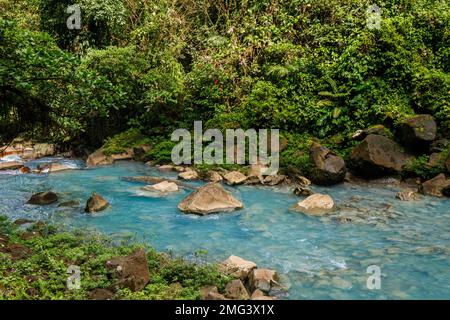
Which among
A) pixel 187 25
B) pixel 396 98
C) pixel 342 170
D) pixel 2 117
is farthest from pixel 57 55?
pixel 187 25

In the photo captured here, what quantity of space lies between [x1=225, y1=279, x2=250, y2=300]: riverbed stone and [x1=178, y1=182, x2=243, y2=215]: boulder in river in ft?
12.9

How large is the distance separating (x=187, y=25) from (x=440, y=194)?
44.6 ft

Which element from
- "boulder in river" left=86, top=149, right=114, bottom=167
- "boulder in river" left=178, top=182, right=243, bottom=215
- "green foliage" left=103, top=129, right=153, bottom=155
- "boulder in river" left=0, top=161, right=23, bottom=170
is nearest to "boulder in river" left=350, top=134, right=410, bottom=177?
"boulder in river" left=178, top=182, right=243, bottom=215

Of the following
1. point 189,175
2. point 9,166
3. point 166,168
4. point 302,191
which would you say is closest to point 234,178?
point 189,175

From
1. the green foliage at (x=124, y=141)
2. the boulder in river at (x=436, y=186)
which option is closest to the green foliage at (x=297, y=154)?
the boulder in river at (x=436, y=186)

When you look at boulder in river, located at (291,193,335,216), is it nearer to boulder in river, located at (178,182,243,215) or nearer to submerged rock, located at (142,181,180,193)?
boulder in river, located at (178,182,243,215)

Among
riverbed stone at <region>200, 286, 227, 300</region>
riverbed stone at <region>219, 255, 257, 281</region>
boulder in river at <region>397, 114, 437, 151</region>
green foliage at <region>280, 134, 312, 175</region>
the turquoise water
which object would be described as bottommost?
the turquoise water

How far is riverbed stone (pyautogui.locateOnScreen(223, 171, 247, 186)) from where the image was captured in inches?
511

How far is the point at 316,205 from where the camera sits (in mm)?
10250

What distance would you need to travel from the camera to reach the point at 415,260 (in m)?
7.30

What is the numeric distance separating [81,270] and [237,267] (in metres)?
2.27

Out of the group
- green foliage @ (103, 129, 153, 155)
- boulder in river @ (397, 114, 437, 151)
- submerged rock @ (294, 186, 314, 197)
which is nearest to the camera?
submerged rock @ (294, 186, 314, 197)

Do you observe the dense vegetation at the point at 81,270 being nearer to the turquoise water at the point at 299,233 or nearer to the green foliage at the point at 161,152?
the turquoise water at the point at 299,233

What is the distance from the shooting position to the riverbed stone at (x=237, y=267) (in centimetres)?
641
